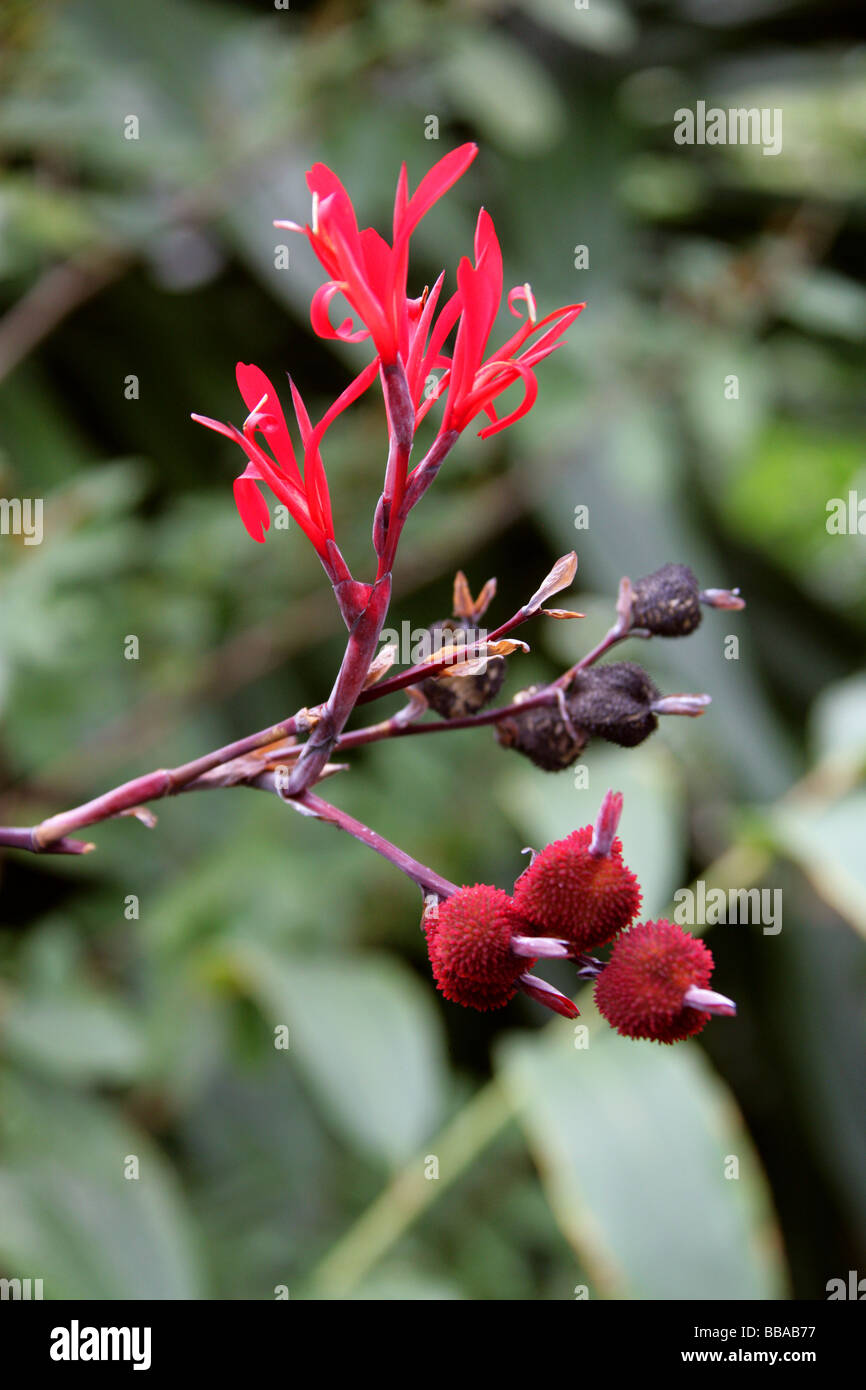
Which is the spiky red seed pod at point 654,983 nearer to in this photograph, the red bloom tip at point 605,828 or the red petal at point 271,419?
the red bloom tip at point 605,828

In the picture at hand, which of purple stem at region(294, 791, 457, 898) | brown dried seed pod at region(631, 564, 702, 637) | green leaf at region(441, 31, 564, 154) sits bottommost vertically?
purple stem at region(294, 791, 457, 898)

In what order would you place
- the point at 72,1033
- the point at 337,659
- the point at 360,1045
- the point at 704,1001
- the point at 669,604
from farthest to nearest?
the point at 337,659 < the point at 360,1045 < the point at 72,1033 < the point at 669,604 < the point at 704,1001

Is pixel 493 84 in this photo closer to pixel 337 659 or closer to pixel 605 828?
pixel 337 659

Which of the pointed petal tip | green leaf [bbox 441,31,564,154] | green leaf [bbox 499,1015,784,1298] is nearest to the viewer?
the pointed petal tip

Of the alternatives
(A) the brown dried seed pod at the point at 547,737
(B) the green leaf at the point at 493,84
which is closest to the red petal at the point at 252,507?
(A) the brown dried seed pod at the point at 547,737

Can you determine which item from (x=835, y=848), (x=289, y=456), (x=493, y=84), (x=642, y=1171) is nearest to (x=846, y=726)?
(x=835, y=848)

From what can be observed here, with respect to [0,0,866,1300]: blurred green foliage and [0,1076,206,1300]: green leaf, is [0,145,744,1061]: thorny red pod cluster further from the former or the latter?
[0,1076,206,1300]: green leaf

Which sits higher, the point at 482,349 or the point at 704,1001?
the point at 482,349

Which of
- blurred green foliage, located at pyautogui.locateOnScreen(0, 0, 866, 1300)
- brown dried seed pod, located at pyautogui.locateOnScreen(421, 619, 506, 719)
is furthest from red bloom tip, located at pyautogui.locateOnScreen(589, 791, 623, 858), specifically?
blurred green foliage, located at pyautogui.locateOnScreen(0, 0, 866, 1300)
